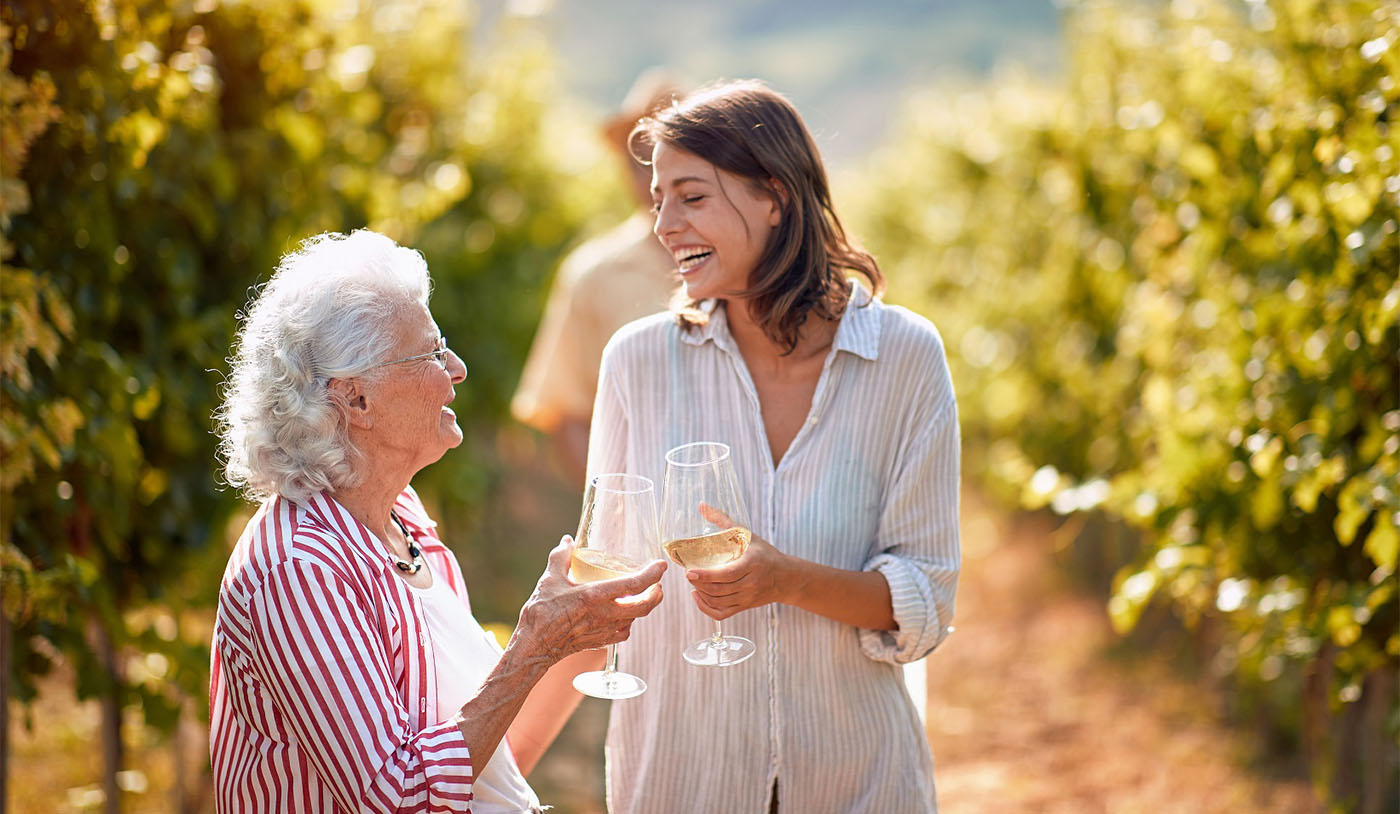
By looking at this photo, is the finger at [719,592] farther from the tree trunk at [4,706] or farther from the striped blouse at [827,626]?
the tree trunk at [4,706]

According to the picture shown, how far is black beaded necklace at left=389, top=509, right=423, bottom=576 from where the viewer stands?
2221 mm

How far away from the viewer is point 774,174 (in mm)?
2500

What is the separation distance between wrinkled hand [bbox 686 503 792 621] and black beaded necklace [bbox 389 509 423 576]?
51 cm

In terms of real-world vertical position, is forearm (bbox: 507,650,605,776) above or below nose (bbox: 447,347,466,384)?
below

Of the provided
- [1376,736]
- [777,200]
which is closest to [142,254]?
[777,200]

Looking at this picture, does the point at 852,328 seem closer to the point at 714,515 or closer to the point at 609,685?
the point at 714,515

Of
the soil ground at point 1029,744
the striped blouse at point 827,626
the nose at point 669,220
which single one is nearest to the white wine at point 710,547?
the striped blouse at point 827,626

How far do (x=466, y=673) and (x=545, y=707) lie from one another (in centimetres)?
35

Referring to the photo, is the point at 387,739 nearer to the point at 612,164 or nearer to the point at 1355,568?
the point at 1355,568

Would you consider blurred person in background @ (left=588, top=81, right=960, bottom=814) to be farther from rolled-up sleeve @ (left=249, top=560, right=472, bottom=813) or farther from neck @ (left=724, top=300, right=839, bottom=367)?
rolled-up sleeve @ (left=249, top=560, right=472, bottom=813)

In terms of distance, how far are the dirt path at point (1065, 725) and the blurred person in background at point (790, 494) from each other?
3.81 meters

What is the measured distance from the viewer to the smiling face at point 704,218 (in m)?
2.47

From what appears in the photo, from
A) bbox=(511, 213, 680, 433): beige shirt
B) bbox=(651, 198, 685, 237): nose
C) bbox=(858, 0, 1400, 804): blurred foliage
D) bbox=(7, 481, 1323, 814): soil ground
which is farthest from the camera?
bbox=(7, 481, 1323, 814): soil ground

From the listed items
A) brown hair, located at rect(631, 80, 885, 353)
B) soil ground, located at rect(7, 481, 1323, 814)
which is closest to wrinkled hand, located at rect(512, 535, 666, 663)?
brown hair, located at rect(631, 80, 885, 353)
